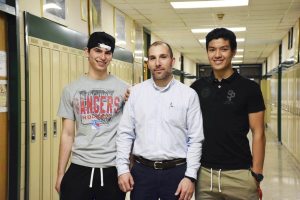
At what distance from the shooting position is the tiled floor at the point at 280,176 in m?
5.64

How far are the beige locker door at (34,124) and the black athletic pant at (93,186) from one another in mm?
1661

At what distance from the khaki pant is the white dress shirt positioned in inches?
7.0

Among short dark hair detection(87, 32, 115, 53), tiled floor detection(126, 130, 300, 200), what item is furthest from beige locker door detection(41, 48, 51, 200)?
short dark hair detection(87, 32, 115, 53)

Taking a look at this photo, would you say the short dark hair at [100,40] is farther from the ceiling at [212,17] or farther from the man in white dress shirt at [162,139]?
the ceiling at [212,17]

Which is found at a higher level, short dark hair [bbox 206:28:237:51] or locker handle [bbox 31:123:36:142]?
short dark hair [bbox 206:28:237:51]

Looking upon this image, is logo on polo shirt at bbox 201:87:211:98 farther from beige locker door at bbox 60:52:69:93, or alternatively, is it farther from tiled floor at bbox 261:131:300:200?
tiled floor at bbox 261:131:300:200

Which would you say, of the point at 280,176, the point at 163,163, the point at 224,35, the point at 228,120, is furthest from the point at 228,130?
the point at 280,176

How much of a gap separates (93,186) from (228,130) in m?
0.93

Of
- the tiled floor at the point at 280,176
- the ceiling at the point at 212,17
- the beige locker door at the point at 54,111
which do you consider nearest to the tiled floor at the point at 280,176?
the tiled floor at the point at 280,176

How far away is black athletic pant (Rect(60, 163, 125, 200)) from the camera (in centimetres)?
251

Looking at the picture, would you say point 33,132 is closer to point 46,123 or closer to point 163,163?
point 46,123

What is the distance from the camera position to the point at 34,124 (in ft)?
13.4

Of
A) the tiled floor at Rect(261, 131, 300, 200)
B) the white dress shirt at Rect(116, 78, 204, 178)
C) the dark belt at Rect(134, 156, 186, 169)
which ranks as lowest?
the tiled floor at Rect(261, 131, 300, 200)

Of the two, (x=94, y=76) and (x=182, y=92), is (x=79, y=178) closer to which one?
(x=94, y=76)
